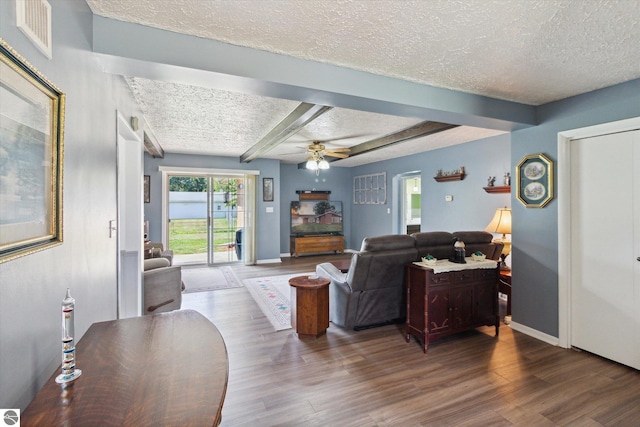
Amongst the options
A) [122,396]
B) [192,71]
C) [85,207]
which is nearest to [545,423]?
[122,396]

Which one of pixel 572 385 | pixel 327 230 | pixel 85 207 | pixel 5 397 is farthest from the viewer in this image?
pixel 327 230

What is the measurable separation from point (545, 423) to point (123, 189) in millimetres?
3898

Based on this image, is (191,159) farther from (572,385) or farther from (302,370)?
(572,385)

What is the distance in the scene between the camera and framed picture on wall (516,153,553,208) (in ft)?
9.83

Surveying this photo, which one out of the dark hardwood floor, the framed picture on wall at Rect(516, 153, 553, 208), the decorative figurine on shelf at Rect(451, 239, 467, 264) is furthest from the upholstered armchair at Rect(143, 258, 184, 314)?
the framed picture on wall at Rect(516, 153, 553, 208)

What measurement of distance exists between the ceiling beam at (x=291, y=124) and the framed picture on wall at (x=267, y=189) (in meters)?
1.60

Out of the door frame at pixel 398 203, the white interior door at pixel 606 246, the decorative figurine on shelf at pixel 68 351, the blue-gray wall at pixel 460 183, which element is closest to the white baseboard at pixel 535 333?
the white interior door at pixel 606 246

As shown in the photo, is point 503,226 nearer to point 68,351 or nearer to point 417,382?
point 417,382

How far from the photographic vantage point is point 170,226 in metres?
6.39

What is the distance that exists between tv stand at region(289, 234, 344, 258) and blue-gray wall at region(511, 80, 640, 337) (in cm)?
489

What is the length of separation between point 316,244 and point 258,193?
203cm

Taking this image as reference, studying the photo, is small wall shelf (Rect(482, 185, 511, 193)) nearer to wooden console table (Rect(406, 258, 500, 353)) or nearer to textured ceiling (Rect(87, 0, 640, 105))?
wooden console table (Rect(406, 258, 500, 353))

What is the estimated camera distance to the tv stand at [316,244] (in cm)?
754

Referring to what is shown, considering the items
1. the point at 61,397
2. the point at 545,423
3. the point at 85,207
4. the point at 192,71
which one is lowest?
the point at 545,423
